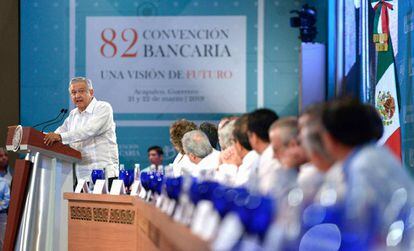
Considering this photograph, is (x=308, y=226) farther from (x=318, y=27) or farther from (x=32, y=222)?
(x=318, y=27)

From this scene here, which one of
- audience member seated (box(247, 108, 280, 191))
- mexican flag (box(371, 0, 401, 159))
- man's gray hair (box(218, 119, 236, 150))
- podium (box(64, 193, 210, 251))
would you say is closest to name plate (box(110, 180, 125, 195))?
podium (box(64, 193, 210, 251))

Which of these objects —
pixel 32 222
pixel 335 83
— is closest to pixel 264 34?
pixel 335 83

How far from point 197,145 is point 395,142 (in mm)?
1302

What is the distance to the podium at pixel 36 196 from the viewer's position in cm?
611

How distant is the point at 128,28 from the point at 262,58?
1435 mm

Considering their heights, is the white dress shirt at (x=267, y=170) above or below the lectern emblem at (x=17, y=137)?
below

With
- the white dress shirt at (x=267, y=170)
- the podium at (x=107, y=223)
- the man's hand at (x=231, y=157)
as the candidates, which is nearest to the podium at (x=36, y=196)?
the podium at (x=107, y=223)

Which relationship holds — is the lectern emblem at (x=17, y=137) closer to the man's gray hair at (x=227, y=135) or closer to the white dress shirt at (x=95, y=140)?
the white dress shirt at (x=95, y=140)

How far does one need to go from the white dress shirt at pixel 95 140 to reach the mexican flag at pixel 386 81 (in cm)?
187

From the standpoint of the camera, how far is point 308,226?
2070mm

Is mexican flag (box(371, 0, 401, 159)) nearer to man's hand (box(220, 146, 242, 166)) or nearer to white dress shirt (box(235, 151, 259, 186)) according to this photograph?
man's hand (box(220, 146, 242, 166))

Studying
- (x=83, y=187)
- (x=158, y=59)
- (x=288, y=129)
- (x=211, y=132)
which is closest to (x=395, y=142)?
(x=211, y=132)

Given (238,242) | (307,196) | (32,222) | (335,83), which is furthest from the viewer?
(335,83)

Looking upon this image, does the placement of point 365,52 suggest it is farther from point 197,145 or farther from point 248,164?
point 248,164
